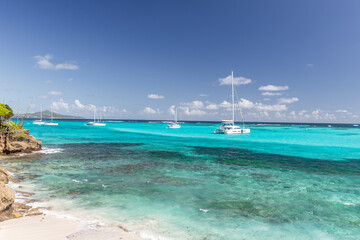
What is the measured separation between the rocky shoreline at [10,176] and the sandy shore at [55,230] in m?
0.63

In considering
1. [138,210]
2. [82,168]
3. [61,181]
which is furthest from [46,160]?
[138,210]

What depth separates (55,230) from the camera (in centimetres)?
889

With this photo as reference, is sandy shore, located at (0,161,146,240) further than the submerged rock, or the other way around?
the submerged rock

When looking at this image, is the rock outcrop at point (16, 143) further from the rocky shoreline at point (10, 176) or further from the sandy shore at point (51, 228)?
the sandy shore at point (51, 228)

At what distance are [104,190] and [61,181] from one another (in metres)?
4.57

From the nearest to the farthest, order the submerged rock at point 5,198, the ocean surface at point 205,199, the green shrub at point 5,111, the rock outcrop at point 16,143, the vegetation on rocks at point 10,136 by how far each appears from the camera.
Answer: the submerged rock at point 5,198 < the ocean surface at point 205,199 < the green shrub at point 5,111 < the vegetation on rocks at point 10,136 < the rock outcrop at point 16,143

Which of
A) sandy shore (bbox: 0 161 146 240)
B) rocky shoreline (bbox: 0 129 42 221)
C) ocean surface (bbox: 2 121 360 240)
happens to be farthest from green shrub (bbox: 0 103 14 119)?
sandy shore (bbox: 0 161 146 240)

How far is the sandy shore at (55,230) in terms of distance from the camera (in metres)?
8.34

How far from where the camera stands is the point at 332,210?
A: 12.7 m

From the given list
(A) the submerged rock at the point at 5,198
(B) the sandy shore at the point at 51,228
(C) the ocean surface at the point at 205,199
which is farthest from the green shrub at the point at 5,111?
(A) the submerged rock at the point at 5,198

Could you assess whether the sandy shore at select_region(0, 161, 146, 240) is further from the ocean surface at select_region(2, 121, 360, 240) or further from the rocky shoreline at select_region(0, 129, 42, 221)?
the ocean surface at select_region(2, 121, 360, 240)

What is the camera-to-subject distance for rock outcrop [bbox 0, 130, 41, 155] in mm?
27859

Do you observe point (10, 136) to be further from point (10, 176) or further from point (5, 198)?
point (5, 198)

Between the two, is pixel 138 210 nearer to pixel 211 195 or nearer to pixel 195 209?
pixel 195 209
